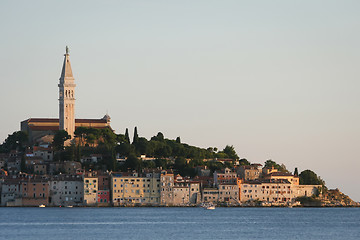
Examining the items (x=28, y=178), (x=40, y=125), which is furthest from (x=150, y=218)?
(x=40, y=125)

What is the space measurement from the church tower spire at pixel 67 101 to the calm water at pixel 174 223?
17208 mm

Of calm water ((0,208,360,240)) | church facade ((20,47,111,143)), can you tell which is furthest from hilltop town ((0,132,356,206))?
calm water ((0,208,360,240))

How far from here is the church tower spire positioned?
351 ft

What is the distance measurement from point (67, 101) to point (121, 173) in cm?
1452

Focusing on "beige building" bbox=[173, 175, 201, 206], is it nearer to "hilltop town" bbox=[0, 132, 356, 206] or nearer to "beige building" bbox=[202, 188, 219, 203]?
"hilltop town" bbox=[0, 132, 356, 206]

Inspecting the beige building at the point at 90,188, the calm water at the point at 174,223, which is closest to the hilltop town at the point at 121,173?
the beige building at the point at 90,188

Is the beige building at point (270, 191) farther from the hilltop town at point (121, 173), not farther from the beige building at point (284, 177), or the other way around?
the beige building at point (284, 177)

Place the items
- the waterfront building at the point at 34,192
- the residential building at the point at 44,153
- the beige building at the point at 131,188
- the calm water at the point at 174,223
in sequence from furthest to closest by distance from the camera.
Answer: the residential building at the point at 44,153
the beige building at the point at 131,188
the waterfront building at the point at 34,192
the calm water at the point at 174,223

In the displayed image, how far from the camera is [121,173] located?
96.1 meters

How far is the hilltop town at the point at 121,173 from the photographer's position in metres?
95.1

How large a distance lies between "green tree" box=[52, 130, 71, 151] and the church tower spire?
3017 mm

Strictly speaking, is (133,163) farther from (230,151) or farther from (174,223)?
(174,223)

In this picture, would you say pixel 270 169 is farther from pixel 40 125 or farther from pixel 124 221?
pixel 124 221

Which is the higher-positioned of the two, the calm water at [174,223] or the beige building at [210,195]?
the beige building at [210,195]
